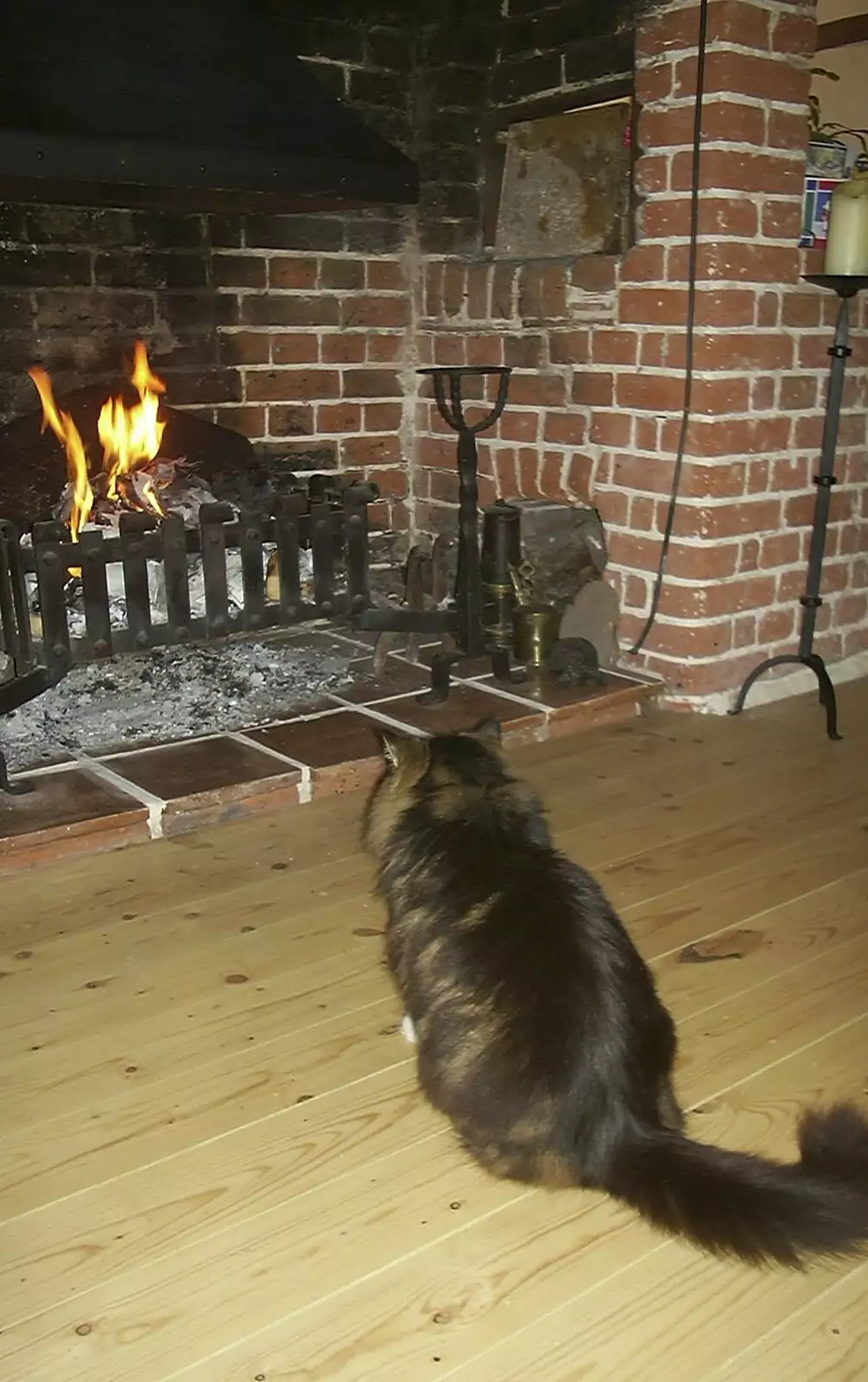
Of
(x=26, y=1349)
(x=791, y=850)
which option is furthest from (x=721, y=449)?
(x=26, y=1349)

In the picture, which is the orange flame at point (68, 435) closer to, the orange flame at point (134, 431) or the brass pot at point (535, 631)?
the orange flame at point (134, 431)

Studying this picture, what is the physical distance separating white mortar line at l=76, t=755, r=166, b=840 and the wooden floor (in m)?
0.04

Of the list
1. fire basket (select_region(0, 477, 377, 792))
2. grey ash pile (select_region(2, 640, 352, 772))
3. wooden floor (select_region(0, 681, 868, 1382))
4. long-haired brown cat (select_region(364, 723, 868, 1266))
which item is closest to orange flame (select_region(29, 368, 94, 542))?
fire basket (select_region(0, 477, 377, 792))

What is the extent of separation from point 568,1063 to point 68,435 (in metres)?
2.02

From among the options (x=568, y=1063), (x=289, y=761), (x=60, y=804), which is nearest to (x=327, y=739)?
(x=289, y=761)

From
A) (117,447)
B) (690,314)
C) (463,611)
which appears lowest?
(463,611)

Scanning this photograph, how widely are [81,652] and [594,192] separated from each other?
1.62 metres

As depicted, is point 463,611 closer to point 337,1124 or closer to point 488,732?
point 488,732

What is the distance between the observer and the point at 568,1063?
112 centimetres

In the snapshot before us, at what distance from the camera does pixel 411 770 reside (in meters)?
1.57

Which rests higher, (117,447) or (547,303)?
(547,303)

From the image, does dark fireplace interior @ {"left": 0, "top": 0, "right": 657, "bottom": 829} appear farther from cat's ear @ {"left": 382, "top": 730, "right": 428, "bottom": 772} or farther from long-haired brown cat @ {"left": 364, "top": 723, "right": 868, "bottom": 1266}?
long-haired brown cat @ {"left": 364, "top": 723, "right": 868, "bottom": 1266}

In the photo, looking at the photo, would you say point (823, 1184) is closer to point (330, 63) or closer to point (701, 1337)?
point (701, 1337)

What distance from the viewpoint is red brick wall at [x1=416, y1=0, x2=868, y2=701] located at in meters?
2.55
